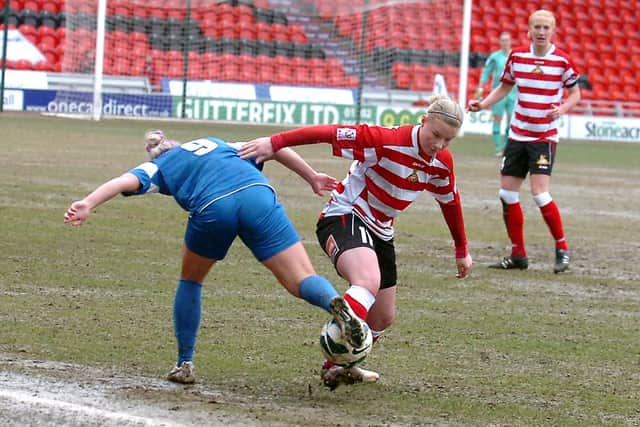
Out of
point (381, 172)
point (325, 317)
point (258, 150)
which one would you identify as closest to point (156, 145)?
point (258, 150)

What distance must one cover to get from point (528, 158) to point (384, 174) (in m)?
4.81

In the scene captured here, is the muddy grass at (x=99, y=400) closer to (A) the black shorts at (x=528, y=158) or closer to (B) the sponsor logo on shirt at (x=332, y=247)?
(B) the sponsor logo on shirt at (x=332, y=247)

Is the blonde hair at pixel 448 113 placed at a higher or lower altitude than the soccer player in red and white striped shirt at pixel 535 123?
higher

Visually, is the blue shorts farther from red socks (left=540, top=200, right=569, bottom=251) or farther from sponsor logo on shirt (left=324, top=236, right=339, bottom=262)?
red socks (left=540, top=200, right=569, bottom=251)

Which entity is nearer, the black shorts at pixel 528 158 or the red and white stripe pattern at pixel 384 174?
the red and white stripe pattern at pixel 384 174

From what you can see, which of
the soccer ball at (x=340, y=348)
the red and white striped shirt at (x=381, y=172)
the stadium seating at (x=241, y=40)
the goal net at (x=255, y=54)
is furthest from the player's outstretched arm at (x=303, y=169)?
the stadium seating at (x=241, y=40)

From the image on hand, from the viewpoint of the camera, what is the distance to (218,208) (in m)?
5.71

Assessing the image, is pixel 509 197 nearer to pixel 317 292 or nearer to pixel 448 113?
pixel 448 113

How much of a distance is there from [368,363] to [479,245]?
5457mm

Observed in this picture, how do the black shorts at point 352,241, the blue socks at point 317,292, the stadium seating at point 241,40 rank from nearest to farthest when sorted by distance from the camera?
the blue socks at point 317,292, the black shorts at point 352,241, the stadium seating at point 241,40

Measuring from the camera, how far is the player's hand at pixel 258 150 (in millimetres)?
5961

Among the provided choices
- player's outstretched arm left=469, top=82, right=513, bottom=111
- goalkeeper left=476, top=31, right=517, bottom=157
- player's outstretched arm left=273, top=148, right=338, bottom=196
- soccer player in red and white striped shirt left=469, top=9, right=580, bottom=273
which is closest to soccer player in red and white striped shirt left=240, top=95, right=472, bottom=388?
player's outstretched arm left=273, top=148, right=338, bottom=196

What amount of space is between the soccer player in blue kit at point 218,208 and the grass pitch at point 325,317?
570 millimetres

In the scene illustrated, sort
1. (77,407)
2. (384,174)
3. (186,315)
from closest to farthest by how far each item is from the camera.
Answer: (77,407), (186,315), (384,174)
